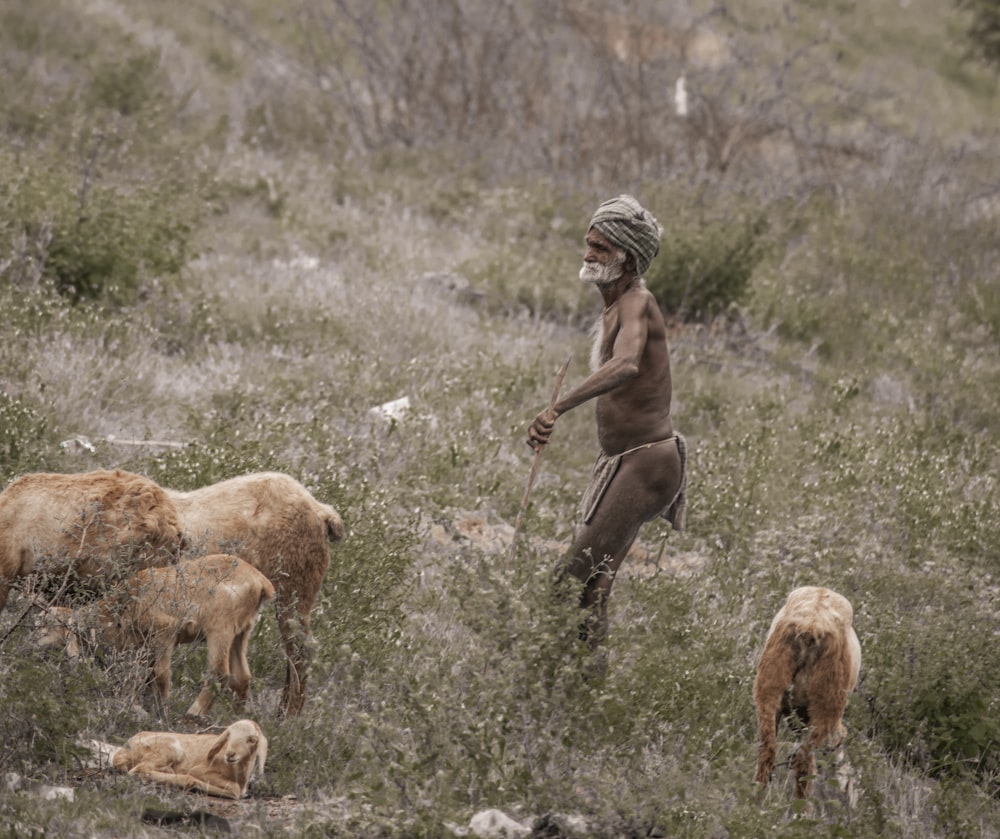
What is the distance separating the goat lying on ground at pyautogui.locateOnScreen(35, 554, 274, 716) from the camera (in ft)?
16.4

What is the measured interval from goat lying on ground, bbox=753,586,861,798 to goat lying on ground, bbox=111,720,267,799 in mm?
2188

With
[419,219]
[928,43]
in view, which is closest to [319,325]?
[419,219]

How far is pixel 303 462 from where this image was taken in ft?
24.4

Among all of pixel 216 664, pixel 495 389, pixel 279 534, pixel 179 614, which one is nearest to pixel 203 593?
pixel 179 614

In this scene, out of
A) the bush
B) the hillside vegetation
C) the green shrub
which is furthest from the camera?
the green shrub

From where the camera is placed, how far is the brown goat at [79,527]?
5047 mm

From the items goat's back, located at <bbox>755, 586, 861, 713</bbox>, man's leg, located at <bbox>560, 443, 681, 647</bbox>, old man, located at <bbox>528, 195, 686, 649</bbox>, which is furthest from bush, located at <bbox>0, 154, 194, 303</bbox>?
goat's back, located at <bbox>755, 586, 861, 713</bbox>

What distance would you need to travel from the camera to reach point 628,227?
19.5ft

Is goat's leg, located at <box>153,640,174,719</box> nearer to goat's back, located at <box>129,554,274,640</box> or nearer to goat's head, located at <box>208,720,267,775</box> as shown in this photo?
goat's back, located at <box>129,554,274,640</box>

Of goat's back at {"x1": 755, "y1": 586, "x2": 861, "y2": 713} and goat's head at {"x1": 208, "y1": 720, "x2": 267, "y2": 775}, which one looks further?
goat's back at {"x1": 755, "y1": 586, "x2": 861, "y2": 713}

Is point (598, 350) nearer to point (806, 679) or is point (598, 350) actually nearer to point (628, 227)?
point (628, 227)

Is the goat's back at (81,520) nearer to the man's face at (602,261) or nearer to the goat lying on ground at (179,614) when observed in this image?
the goat lying on ground at (179,614)

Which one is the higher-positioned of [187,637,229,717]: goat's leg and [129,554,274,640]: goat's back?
[129,554,274,640]: goat's back

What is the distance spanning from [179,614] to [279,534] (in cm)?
61
